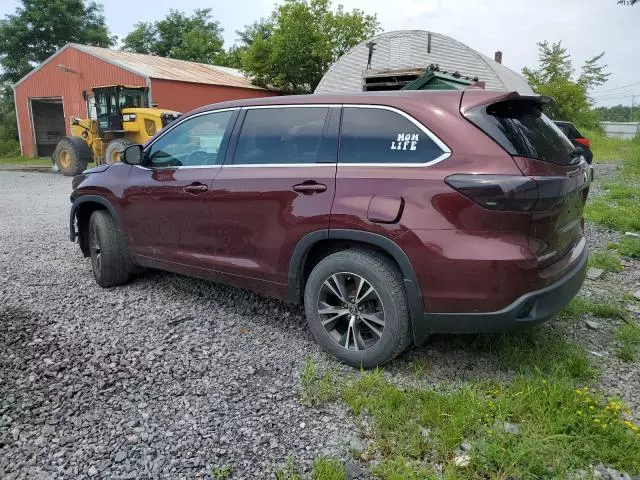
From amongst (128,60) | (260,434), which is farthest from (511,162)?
(128,60)

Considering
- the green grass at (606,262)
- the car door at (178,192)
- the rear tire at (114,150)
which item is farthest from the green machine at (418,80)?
the car door at (178,192)

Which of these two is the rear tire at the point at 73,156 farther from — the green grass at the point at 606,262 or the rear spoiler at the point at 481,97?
the rear spoiler at the point at 481,97

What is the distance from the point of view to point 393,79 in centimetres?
1538

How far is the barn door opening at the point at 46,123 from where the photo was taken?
2678cm

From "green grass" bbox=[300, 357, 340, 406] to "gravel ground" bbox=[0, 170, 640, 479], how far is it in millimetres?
64

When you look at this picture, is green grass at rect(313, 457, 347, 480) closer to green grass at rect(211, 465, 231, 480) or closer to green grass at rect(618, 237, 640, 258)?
green grass at rect(211, 465, 231, 480)

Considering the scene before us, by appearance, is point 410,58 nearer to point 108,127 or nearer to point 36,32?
point 108,127

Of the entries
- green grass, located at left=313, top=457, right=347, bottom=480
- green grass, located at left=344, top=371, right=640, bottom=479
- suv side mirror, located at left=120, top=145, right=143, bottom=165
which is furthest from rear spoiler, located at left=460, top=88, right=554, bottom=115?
suv side mirror, located at left=120, top=145, right=143, bottom=165

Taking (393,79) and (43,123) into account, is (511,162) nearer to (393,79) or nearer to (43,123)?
(393,79)

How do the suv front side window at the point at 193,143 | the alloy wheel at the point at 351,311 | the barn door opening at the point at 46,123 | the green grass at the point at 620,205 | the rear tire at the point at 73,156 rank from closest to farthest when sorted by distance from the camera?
the alloy wheel at the point at 351,311 → the suv front side window at the point at 193,143 → the green grass at the point at 620,205 → the rear tire at the point at 73,156 → the barn door opening at the point at 46,123

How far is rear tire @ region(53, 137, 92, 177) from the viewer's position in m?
16.5

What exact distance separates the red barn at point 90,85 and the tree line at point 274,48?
1.97 metres

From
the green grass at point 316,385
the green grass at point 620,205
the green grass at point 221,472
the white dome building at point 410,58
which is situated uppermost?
the white dome building at point 410,58

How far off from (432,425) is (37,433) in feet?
6.95
